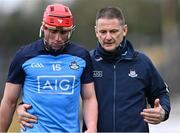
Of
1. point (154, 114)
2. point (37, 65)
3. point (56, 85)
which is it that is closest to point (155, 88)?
point (154, 114)

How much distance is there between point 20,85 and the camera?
20.9 ft

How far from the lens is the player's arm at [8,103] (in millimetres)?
6375

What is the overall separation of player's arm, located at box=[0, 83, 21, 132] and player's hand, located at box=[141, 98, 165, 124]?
118 cm

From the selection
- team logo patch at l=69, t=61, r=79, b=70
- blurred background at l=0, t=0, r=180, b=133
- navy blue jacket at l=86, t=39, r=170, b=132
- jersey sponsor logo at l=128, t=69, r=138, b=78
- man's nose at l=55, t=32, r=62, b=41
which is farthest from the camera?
blurred background at l=0, t=0, r=180, b=133

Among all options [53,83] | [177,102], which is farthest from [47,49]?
[177,102]

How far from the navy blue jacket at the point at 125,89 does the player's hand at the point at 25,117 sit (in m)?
0.89

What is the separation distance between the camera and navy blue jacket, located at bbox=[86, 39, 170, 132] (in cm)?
693

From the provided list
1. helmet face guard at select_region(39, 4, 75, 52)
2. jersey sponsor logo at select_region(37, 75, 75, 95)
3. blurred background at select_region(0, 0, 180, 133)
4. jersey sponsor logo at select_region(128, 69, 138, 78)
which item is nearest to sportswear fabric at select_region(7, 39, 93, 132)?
jersey sponsor logo at select_region(37, 75, 75, 95)

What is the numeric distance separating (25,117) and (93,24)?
46269mm

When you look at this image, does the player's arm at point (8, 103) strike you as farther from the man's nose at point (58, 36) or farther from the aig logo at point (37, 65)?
the man's nose at point (58, 36)

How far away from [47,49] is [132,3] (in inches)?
2027

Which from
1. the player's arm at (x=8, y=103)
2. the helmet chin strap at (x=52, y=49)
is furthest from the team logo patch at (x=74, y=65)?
the player's arm at (x=8, y=103)

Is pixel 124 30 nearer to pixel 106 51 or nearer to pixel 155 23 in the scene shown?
pixel 106 51

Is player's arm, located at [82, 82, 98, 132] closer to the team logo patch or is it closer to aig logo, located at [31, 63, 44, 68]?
the team logo patch
